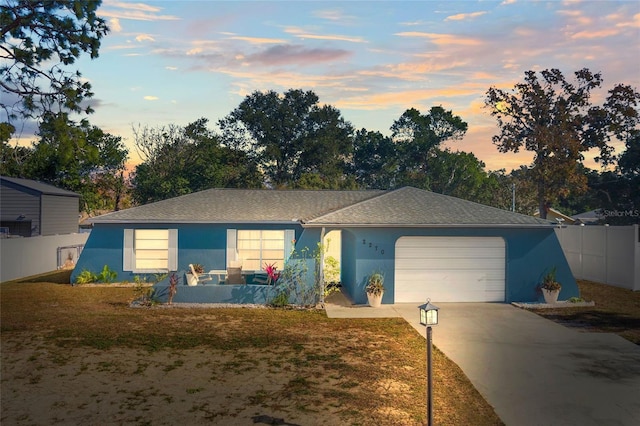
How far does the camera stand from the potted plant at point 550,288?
16.0 metres

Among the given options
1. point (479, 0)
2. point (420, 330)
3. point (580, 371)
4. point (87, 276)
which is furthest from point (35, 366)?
point (479, 0)

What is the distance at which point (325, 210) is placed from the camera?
70.5 ft

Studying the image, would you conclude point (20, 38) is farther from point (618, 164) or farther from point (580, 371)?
point (618, 164)

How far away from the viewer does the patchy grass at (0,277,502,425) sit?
7277 mm

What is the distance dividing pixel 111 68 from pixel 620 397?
1759 cm

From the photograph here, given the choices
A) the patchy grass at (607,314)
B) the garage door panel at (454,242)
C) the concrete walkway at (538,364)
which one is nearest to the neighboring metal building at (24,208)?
the concrete walkway at (538,364)

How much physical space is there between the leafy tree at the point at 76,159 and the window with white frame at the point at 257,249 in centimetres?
606

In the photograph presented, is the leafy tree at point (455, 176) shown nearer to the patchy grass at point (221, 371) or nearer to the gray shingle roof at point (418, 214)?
the gray shingle roof at point (418, 214)

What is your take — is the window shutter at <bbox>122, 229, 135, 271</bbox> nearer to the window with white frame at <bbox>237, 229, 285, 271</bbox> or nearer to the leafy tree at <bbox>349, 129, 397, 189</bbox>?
the window with white frame at <bbox>237, 229, 285, 271</bbox>

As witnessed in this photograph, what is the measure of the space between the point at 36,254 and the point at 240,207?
9.51 metres

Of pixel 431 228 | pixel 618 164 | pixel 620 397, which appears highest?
pixel 618 164

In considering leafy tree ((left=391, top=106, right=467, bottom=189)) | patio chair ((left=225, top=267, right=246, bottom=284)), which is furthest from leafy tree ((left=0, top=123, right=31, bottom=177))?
leafy tree ((left=391, top=106, right=467, bottom=189))

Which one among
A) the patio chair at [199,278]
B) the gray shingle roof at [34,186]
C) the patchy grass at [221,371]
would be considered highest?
the gray shingle roof at [34,186]

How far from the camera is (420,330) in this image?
41.4 feet
